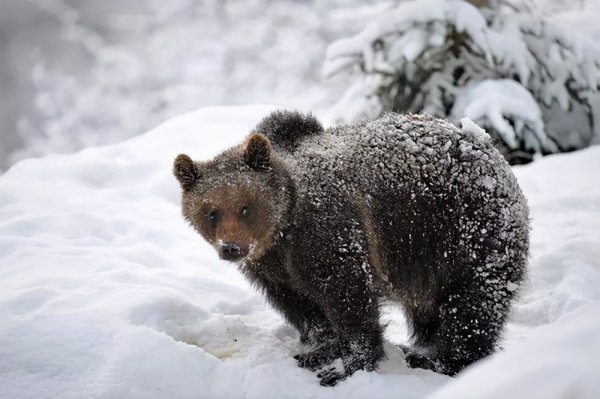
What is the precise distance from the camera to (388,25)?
8125 mm

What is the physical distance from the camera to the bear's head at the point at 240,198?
3.55m

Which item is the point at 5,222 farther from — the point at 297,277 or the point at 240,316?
the point at 297,277

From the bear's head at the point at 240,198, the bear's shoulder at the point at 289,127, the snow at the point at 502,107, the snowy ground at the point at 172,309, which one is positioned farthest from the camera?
the snow at the point at 502,107

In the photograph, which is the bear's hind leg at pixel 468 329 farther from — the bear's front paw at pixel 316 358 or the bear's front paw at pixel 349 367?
the bear's front paw at pixel 316 358

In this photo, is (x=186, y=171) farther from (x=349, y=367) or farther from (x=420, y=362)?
(x=420, y=362)

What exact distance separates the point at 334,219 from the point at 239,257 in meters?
0.56

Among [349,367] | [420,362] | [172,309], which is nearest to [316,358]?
[349,367]

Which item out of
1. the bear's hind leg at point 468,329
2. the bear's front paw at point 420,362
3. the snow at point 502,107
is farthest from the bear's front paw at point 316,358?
the snow at point 502,107

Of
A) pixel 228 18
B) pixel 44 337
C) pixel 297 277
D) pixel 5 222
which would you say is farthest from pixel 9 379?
pixel 228 18

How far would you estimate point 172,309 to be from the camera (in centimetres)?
389

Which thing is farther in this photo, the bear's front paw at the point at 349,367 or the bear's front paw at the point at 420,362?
the bear's front paw at the point at 420,362

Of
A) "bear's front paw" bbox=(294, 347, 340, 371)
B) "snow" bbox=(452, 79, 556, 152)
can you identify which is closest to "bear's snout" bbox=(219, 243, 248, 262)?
"bear's front paw" bbox=(294, 347, 340, 371)

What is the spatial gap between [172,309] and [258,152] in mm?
1107

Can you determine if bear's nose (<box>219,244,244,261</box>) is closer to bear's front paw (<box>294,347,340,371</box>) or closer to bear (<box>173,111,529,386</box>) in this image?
bear (<box>173,111,529,386</box>)
